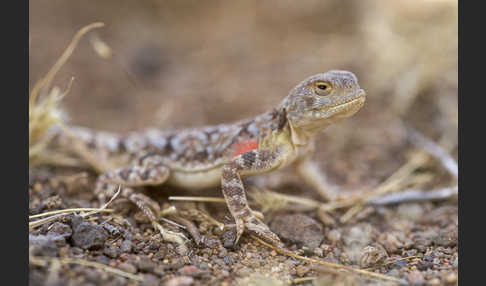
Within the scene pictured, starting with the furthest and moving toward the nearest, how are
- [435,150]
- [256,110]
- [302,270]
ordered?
[256,110], [435,150], [302,270]

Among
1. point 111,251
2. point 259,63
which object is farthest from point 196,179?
point 259,63

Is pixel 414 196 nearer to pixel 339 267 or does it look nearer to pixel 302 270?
pixel 339 267

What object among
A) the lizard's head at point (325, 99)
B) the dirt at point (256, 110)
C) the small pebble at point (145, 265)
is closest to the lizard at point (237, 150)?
the lizard's head at point (325, 99)

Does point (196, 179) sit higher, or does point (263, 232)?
point (196, 179)

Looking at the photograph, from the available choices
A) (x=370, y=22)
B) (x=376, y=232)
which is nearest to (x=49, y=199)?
(x=376, y=232)

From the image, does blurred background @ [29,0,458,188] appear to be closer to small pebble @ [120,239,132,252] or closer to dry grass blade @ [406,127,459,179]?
dry grass blade @ [406,127,459,179]

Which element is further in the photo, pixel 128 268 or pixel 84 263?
pixel 128 268
